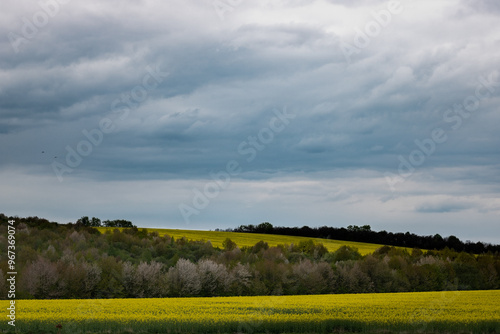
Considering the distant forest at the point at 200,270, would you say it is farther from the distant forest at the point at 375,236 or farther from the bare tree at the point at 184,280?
the distant forest at the point at 375,236

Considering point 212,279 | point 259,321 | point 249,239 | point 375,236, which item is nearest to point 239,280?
point 212,279

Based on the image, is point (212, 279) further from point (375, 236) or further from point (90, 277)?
point (375, 236)

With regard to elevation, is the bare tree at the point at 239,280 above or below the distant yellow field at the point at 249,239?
below

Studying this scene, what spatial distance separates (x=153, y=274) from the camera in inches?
2212

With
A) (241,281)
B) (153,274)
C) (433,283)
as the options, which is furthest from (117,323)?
(433,283)

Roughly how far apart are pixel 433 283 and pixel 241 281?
2349 centimetres

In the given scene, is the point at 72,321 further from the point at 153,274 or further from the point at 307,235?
the point at 307,235

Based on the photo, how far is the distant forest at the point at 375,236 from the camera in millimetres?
107688

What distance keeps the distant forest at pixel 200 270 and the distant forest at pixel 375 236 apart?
97.5ft

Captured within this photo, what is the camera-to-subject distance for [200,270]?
5766 cm

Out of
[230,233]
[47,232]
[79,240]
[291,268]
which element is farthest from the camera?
[230,233]

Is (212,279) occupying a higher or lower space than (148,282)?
higher

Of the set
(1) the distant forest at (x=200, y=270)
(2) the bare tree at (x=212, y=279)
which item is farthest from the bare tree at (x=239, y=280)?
(2) the bare tree at (x=212, y=279)

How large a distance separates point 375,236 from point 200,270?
69997mm
